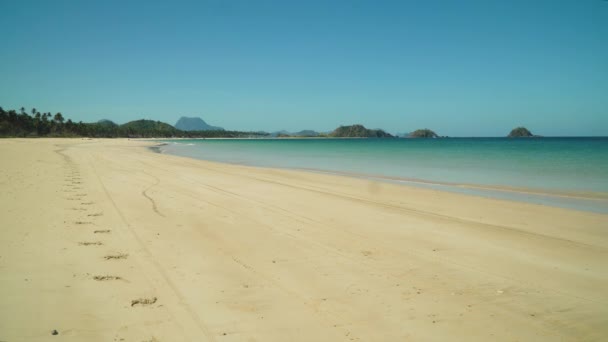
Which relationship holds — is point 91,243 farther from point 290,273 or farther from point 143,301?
point 290,273

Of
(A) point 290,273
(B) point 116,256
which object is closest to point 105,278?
(B) point 116,256

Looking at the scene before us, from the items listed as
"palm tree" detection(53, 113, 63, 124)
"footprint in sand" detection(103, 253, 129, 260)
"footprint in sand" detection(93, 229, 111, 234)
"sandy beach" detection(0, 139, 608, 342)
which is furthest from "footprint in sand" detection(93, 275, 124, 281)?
"palm tree" detection(53, 113, 63, 124)

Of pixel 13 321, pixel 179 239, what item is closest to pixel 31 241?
pixel 179 239

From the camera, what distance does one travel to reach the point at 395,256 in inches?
231

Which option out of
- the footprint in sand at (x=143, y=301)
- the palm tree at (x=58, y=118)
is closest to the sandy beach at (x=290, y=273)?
the footprint in sand at (x=143, y=301)

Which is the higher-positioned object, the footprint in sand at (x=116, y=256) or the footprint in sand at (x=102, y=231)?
the footprint in sand at (x=102, y=231)

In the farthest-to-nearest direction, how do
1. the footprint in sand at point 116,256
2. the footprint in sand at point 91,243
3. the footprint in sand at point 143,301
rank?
the footprint in sand at point 91,243, the footprint in sand at point 116,256, the footprint in sand at point 143,301

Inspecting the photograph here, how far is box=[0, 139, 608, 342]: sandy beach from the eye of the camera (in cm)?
356

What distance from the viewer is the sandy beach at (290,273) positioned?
3561mm

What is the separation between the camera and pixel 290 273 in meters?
4.97

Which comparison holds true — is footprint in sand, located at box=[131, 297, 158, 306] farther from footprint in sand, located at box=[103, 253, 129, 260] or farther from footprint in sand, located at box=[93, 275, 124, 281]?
footprint in sand, located at box=[103, 253, 129, 260]

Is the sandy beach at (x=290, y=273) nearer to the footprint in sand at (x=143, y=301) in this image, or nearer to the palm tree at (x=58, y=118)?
the footprint in sand at (x=143, y=301)

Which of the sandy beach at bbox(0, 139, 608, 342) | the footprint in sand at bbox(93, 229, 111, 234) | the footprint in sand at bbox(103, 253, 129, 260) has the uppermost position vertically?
the footprint in sand at bbox(93, 229, 111, 234)

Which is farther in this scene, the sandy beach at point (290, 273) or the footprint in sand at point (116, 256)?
the footprint in sand at point (116, 256)
